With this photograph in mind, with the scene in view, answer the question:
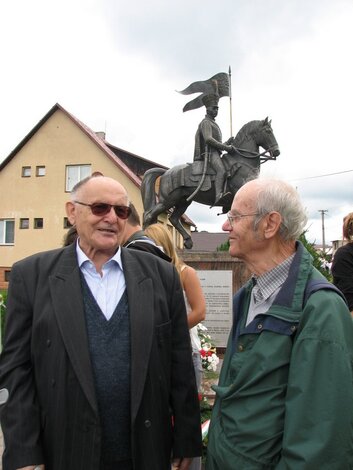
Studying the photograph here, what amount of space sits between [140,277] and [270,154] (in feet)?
25.3

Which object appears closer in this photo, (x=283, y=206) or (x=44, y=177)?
(x=283, y=206)

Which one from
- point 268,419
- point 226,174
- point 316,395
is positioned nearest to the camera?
point 316,395

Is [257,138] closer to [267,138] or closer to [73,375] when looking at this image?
[267,138]

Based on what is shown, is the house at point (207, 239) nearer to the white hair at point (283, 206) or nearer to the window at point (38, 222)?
the window at point (38, 222)

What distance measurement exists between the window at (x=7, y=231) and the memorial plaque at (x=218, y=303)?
72.2 feet

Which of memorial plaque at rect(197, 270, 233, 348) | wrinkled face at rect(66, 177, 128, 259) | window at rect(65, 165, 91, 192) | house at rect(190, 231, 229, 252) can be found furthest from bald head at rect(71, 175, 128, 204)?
house at rect(190, 231, 229, 252)

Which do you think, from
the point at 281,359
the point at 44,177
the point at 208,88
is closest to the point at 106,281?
the point at 281,359

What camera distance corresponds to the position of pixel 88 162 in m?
25.6

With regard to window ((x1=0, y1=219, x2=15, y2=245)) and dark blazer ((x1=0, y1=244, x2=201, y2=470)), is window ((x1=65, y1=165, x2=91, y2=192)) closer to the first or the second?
window ((x1=0, y1=219, x2=15, y2=245))

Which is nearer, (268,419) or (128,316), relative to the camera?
(268,419)

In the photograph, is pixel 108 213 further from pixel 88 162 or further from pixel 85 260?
pixel 88 162

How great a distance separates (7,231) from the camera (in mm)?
26766

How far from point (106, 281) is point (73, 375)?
478 mm

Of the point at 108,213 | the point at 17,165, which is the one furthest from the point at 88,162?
the point at 108,213
